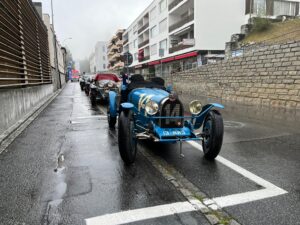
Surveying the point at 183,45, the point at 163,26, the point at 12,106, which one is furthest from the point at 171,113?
the point at 163,26

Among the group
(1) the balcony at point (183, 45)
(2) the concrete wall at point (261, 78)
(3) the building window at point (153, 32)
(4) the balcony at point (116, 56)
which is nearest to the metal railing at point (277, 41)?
(2) the concrete wall at point (261, 78)

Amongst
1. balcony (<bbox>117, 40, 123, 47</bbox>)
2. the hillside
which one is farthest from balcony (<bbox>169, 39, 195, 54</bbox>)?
balcony (<bbox>117, 40, 123, 47</bbox>)

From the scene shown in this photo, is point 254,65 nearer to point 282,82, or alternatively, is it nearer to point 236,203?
point 282,82

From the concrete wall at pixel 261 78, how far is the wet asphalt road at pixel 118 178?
17.7 feet

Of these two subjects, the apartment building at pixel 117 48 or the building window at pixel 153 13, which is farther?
the apartment building at pixel 117 48

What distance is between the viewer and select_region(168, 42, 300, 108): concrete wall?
39.1 ft

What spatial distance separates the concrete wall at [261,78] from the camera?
39.1 ft

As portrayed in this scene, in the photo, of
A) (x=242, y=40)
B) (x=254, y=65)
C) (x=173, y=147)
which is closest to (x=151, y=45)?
(x=242, y=40)

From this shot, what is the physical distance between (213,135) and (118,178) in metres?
1.87

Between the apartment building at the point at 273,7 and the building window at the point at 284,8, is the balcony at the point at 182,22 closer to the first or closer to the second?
the apartment building at the point at 273,7

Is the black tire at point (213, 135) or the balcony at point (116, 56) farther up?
the balcony at point (116, 56)

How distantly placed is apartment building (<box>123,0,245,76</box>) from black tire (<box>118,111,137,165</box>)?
890 inches

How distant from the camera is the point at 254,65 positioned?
14.3m

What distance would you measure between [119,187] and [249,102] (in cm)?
1202
